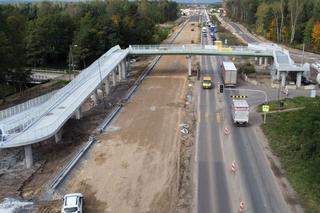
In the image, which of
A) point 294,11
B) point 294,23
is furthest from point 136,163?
point 294,11

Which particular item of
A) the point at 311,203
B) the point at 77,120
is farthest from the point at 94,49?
the point at 311,203

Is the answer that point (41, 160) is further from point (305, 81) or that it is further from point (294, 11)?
point (294, 11)

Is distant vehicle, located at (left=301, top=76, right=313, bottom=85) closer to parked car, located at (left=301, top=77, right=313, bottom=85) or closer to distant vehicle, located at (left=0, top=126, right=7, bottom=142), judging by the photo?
parked car, located at (left=301, top=77, right=313, bottom=85)

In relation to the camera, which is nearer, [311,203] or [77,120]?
[311,203]

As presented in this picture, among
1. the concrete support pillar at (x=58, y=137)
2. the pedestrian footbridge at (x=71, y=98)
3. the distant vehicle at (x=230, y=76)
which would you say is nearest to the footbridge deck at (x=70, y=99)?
the pedestrian footbridge at (x=71, y=98)

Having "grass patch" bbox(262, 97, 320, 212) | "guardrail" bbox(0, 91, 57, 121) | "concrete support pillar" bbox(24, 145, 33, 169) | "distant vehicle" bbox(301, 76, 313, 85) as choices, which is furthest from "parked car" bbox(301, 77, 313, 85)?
"concrete support pillar" bbox(24, 145, 33, 169)

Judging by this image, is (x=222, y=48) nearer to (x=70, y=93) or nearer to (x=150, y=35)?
(x=70, y=93)
